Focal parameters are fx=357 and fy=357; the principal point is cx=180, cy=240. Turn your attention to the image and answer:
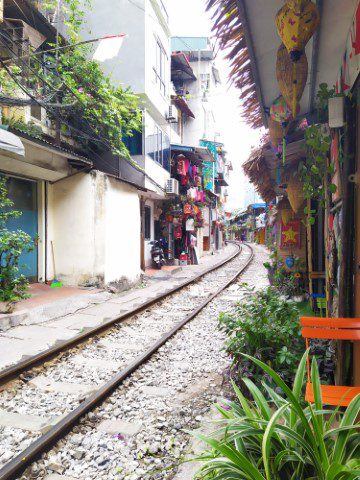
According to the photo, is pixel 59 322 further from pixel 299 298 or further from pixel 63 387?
pixel 299 298

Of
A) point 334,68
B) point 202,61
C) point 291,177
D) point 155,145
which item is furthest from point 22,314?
point 202,61

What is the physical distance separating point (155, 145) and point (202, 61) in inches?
671

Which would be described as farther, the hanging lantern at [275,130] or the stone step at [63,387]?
the hanging lantern at [275,130]

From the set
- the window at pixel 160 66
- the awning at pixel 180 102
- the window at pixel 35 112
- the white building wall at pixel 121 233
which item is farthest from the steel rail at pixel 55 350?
the awning at pixel 180 102

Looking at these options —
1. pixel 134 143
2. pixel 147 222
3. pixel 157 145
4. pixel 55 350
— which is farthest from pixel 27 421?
pixel 147 222

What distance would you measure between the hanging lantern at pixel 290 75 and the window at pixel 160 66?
42.8ft

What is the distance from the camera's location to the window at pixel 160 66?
14.8 m

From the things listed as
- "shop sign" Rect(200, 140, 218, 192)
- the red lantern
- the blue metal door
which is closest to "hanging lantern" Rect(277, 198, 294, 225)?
the blue metal door

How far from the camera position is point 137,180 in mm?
12523

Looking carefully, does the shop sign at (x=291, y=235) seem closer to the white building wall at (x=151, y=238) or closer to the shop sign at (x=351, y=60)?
the shop sign at (x=351, y=60)

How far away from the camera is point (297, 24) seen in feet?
7.66

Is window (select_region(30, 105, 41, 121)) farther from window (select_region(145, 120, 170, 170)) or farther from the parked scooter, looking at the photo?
the parked scooter

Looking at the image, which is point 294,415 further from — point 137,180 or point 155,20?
point 155,20

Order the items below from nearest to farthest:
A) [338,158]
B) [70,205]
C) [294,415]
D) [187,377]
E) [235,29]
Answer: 1. [294,415]
2. [235,29]
3. [338,158]
4. [187,377]
5. [70,205]
